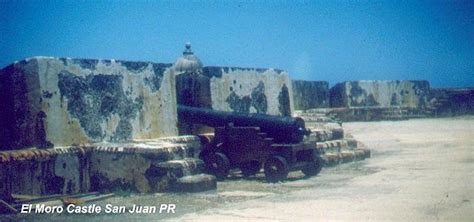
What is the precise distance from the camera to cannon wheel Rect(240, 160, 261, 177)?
8.04 m

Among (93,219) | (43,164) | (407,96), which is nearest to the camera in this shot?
(93,219)

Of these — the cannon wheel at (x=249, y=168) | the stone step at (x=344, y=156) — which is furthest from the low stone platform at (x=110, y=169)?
the stone step at (x=344, y=156)

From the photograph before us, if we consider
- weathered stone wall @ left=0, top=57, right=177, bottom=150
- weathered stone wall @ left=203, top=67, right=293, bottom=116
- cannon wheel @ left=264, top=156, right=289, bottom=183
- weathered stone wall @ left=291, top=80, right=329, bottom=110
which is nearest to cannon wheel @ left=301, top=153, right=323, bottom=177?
cannon wheel @ left=264, top=156, right=289, bottom=183

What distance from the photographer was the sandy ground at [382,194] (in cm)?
468

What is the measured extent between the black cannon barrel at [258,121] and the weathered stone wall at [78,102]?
61 cm

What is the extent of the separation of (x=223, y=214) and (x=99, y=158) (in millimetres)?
2434

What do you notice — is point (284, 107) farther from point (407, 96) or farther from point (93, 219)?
point (407, 96)

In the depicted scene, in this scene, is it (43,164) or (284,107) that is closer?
(43,164)

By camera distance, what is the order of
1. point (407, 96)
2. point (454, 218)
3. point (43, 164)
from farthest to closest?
point (407, 96), point (43, 164), point (454, 218)

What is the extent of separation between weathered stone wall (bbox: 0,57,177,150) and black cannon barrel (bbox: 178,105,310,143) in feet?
2.01

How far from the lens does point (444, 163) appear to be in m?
8.50

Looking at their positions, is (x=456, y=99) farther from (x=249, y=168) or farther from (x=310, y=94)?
(x=249, y=168)

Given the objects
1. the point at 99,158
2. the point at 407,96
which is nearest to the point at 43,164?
the point at 99,158

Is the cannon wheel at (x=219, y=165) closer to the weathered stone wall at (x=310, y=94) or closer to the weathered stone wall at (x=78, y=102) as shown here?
the weathered stone wall at (x=78, y=102)
